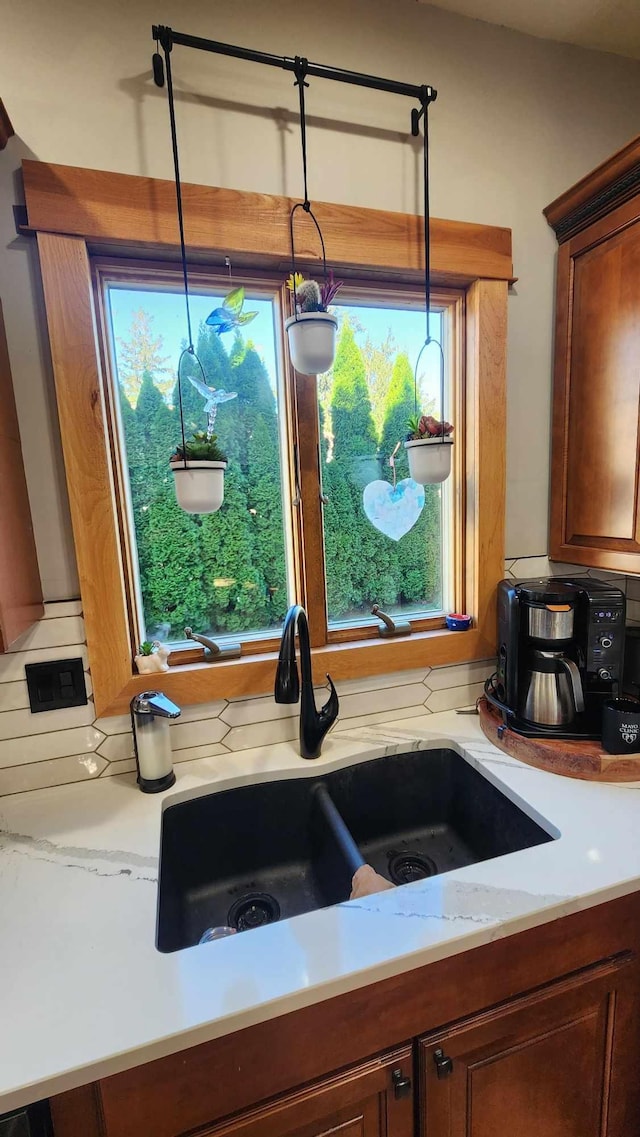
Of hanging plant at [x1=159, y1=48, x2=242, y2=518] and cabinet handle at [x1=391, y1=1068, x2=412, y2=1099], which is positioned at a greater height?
hanging plant at [x1=159, y1=48, x2=242, y2=518]

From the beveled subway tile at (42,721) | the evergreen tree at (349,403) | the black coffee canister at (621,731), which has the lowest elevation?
the black coffee canister at (621,731)

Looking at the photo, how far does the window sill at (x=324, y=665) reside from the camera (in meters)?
1.17

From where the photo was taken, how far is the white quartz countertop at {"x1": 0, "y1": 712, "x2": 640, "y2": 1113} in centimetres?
60

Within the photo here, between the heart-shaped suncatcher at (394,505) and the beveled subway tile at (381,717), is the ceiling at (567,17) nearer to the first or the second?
the heart-shaped suncatcher at (394,505)

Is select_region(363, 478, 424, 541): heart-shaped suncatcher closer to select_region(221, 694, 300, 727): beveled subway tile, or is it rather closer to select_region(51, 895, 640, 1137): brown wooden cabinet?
select_region(221, 694, 300, 727): beveled subway tile

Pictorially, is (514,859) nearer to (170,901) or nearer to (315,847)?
(315,847)

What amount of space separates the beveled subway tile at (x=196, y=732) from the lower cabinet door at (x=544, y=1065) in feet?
2.33

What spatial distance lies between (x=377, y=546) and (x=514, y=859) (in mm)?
806

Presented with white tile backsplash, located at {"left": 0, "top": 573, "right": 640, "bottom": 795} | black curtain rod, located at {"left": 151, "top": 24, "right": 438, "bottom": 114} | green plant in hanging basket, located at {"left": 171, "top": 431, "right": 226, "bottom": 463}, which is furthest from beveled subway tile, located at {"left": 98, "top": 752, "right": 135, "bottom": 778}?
black curtain rod, located at {"left": 151, "top": 24, "right": 438, "bottom": 114}

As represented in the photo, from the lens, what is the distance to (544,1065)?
0.84 meters

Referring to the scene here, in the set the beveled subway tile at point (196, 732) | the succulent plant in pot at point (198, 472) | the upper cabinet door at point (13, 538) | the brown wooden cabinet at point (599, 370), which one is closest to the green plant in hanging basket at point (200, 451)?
the succulent plant in pot at point (198, 472)

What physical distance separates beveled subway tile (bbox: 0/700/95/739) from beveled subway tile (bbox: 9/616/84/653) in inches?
5.7

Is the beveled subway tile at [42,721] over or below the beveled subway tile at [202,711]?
over

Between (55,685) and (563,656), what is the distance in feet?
3.84
